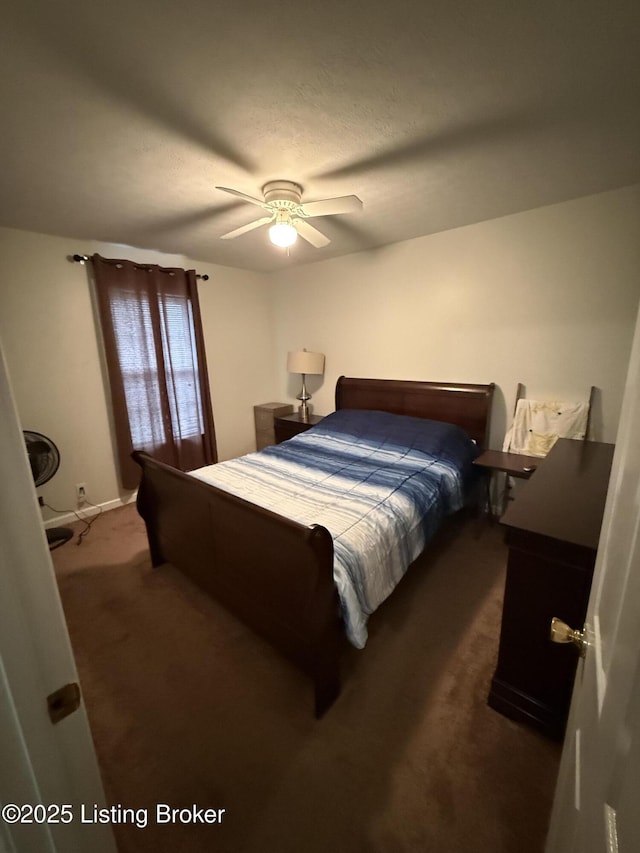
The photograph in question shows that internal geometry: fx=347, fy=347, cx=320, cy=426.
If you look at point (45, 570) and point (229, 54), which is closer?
point (45, 570)

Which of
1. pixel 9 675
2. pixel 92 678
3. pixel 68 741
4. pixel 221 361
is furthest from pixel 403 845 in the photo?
pixel 221 361

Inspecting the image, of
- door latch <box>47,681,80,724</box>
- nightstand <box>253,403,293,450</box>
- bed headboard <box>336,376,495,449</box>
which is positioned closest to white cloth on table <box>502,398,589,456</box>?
bed headboard <box>336,376,495,449</box>

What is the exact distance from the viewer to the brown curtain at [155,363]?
3016mm

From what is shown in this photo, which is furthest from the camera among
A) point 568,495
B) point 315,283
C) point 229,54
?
point 315,283

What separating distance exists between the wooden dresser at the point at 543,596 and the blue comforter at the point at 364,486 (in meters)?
0.57

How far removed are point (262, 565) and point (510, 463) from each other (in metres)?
1.83

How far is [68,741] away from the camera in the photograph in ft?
1.76

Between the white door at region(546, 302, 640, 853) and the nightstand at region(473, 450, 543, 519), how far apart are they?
1710 millimetres

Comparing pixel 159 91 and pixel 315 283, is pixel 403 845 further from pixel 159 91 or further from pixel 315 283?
pixel 315 283

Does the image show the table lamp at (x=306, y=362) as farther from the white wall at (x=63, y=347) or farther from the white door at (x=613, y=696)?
the white door at (x=613, y=696)

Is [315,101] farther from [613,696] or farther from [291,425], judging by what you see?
[291,425]

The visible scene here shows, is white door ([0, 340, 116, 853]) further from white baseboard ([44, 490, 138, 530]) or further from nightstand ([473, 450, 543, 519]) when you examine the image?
white baseboard ([44, 490, 138, 530])

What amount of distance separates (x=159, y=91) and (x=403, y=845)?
8.63ft

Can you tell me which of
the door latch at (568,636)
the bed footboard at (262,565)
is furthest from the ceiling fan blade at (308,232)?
the door latch at (568,636)
